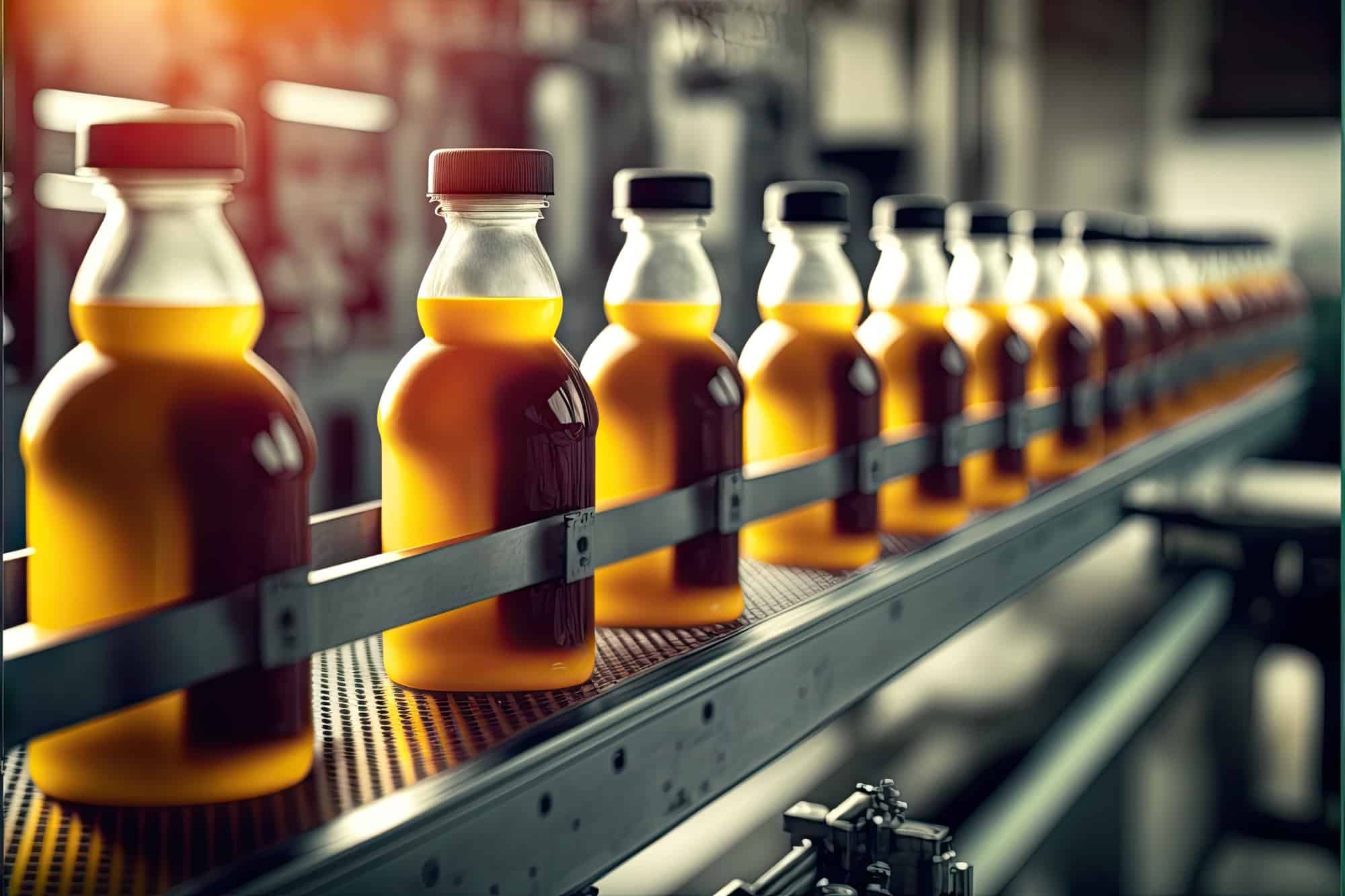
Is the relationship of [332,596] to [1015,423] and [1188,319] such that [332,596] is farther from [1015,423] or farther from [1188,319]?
[1188,319]

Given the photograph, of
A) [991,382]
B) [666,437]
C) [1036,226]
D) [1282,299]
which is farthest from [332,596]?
[1282,299]

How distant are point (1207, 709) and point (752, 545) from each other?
82.2 inches

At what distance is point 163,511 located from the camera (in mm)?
479

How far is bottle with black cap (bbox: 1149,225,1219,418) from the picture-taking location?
1.75 meters

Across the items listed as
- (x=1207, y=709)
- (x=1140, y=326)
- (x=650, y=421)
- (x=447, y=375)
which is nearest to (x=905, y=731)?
(x=1207, y=709)

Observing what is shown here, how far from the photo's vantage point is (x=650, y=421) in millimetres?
735

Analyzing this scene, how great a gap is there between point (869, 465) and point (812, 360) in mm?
80

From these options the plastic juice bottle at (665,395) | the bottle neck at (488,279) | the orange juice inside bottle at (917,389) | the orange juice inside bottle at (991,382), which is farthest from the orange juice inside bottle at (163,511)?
the orange juice inside bottle at (991,382)

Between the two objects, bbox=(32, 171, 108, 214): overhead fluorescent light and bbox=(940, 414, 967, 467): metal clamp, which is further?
bbox=(32, 171, 108, 214): overhead fluorescent light

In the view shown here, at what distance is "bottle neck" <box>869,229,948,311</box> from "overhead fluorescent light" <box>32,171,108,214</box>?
1664 millimetres

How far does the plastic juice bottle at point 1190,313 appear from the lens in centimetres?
176

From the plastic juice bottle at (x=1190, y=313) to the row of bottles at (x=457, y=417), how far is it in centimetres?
85

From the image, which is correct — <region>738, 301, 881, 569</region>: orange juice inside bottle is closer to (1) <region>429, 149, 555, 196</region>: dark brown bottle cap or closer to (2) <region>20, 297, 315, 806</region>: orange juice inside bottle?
(1) <region>429, 149, 555, 196</region>: dark brown bottle cap

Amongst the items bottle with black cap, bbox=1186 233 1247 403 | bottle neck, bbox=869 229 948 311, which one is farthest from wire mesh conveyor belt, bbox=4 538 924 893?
bottle with black cap, bbox=1186 233 1247 403
